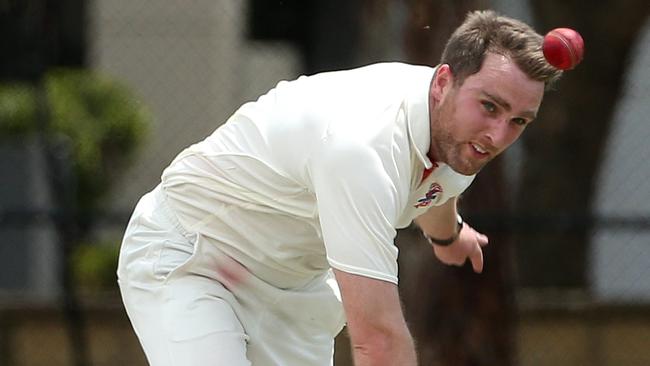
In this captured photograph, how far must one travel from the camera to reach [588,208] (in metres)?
8.41

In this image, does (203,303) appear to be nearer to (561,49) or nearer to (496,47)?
(496,47)

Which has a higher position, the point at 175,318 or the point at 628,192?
the point at 175,318

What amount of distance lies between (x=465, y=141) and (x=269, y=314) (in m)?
0.92

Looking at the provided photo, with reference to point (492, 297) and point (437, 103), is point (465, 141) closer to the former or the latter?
point (437, 103)

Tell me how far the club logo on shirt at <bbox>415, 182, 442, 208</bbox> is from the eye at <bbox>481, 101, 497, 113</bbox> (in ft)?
1.24

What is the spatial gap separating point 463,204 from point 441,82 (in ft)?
13.4

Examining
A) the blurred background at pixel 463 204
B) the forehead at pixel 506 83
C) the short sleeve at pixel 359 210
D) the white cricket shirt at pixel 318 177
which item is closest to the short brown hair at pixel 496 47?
the forehead at pixel 506 83

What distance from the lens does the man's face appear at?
3.79 meters

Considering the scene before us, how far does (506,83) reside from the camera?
378 cm

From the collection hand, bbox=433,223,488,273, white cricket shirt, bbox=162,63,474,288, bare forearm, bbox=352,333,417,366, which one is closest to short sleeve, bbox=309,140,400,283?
white cricket shirt, bbox=162,63,474,288

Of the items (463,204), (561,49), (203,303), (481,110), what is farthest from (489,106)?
(463,204)

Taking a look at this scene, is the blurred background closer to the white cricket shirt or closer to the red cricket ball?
the white cricket shirt

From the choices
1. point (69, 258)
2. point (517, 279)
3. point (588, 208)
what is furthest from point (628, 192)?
point (69, 258)

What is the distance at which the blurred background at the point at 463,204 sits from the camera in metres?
8.02
